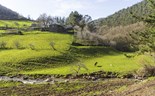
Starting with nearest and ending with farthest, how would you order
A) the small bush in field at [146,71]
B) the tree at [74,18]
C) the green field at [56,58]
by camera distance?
the small bush in field at [146,71], the green field at [56,58], the tree at [74,18]

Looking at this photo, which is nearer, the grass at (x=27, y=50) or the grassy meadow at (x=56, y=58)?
the grassy meadow at (x=56, y=58)

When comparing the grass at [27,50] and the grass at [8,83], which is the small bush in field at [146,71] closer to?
the grass at [8,83]

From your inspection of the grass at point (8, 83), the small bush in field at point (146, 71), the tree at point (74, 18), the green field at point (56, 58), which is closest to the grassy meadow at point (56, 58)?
the green field at point (56, 58)

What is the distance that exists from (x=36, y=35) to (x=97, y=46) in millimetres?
26461

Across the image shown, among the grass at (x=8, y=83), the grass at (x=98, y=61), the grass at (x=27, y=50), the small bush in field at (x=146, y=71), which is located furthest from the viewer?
the grass at (x=27, y=50)

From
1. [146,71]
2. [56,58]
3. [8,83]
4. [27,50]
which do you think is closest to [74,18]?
[27,50]

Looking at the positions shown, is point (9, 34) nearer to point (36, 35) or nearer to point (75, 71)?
point (36, 35)

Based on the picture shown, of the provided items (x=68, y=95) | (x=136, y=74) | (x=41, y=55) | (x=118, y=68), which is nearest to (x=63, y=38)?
(x=41, y=55)

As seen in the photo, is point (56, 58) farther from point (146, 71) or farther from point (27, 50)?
point (146, 71)

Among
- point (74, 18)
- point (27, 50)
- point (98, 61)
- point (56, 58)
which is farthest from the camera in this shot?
point (74, 18)

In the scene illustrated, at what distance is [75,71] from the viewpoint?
73000 mm

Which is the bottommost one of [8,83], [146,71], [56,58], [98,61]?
[8,83]

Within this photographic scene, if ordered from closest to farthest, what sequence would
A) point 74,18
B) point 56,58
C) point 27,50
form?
point 56,58, point 27,50, point 74,18

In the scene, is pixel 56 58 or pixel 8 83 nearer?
pixel 8 83
